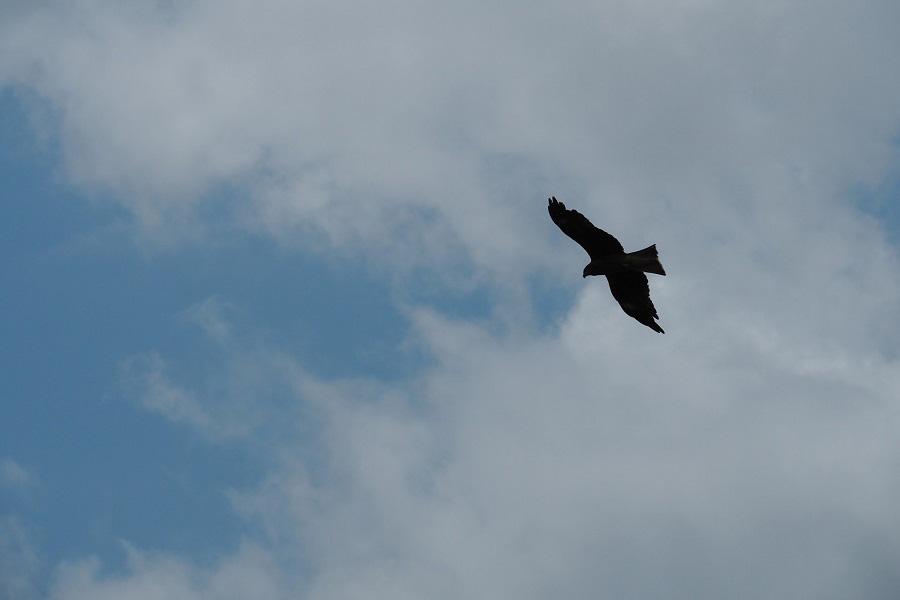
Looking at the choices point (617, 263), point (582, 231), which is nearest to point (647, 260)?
point (617, 263)

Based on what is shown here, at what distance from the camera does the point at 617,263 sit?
39.2 meters

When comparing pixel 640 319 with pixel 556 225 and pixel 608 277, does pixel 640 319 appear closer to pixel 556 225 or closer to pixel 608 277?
pixel 608 277

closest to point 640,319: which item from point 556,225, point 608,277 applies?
point 608,277

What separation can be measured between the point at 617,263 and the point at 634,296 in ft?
5.69

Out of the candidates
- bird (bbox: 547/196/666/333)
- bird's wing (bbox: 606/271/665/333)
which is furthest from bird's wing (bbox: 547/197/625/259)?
bird's wing (bbox: 606/271/665/333)

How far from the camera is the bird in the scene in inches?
1517

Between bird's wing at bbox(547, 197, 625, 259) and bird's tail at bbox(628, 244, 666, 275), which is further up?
bird's wing at bbox(547, 197, 625, 259)

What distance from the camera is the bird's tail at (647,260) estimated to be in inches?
1508

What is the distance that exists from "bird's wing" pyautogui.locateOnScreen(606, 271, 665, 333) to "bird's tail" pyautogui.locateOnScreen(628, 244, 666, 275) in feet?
4.63

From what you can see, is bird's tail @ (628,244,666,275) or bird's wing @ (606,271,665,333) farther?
bird's wing @ (606,271,665,333)

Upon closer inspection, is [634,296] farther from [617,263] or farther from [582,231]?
[582,231]

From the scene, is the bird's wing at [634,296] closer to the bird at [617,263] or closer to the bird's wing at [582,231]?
the bird at [617,263]

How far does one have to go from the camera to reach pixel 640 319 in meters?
40.7

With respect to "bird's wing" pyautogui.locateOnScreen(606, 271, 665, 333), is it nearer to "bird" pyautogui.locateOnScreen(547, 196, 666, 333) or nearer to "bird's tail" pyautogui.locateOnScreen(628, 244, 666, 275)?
"bird" pyautogui.locateOnScreen(547, 196, 666, 333)
